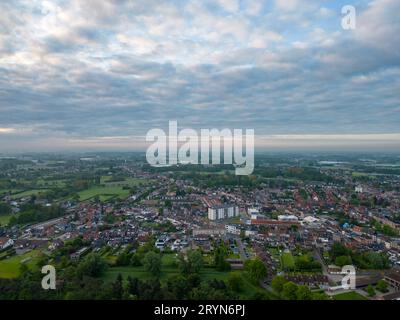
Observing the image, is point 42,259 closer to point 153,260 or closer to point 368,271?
point 153,260

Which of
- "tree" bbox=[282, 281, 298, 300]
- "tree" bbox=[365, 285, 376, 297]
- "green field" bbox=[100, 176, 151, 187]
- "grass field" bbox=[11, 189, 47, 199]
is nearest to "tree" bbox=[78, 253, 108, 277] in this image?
"tree" bbox=[282, 281, 298, 300]

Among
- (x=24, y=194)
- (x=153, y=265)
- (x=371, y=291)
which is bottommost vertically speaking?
(x=371, y=291)

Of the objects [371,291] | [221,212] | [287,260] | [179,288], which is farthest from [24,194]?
[371,291]

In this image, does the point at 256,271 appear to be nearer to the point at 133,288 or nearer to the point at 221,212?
the point at 133,288

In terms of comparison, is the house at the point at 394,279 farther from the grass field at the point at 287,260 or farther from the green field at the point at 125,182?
the green field at the point at 125,182
